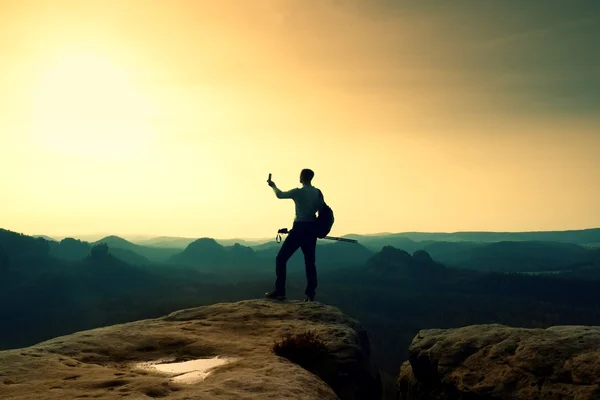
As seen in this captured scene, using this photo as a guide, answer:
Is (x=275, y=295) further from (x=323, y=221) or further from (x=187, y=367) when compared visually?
(x=187, y=367)

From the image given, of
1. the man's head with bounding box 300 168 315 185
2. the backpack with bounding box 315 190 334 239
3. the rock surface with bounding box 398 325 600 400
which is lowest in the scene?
the rock surface with bounding box 398 325 600 400

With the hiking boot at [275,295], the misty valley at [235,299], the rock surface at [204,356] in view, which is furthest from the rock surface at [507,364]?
the misty valley at [235,299]

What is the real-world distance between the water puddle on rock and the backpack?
249 inches

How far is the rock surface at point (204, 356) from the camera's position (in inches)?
245

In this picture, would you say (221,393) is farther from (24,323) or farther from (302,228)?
(24,323)

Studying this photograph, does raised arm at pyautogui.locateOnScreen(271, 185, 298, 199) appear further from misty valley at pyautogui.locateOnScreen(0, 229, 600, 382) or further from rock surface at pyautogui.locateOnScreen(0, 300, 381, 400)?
misty valley at pyautogui.locateOnScreen(0, 229, 600, 382)

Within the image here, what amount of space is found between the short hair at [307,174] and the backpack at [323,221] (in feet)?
2.10

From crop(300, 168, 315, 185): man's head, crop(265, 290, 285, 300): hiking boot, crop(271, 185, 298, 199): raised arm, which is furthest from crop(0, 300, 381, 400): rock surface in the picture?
crop(300, 168, 315, 185): man's head

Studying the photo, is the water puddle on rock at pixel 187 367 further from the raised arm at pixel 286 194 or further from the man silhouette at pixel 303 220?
the raised arm at pixel 286 194

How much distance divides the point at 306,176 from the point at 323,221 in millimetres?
1673

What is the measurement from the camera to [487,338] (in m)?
9.38

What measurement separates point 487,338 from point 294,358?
4.54 m

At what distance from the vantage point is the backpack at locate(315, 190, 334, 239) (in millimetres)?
13977

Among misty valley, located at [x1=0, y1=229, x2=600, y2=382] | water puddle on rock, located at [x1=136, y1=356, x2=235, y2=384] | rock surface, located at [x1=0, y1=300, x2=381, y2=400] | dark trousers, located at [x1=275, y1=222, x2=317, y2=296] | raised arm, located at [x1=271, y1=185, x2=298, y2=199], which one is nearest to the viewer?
rock surface, located at [x1=0, y1=300, x2=381, y2=400]
